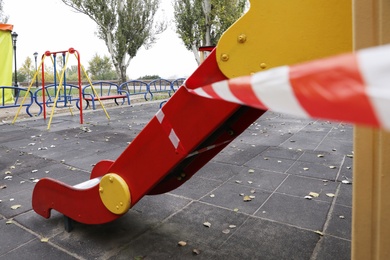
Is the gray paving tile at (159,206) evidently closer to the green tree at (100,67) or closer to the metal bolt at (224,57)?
the metal bolt at (224,57)

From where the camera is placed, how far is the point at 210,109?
1556 mm

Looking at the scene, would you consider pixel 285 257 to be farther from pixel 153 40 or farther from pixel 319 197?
pixel 153 40

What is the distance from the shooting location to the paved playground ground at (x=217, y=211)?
2.22 metres

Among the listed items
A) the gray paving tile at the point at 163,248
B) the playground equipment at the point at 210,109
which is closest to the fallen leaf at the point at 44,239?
the playground equipment at the point at 210,109

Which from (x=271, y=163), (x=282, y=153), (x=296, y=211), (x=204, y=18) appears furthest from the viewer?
(x=204, y=18)

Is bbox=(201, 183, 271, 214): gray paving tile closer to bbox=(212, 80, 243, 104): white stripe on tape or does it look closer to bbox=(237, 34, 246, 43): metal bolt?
bbox=(237, 34, 246, 43): metal bolt

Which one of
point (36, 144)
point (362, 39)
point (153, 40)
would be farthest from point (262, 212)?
point (153, 40)

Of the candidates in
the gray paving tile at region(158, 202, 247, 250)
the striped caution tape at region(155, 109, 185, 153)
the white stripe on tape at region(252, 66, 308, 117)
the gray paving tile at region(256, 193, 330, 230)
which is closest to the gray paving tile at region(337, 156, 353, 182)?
the gray paving tile at region(256, 193, 330, 230)

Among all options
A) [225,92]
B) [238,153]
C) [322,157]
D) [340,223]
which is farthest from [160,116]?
[322,157]

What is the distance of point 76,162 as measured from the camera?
14.8 feet

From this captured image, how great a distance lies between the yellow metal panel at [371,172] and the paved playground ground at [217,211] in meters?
1.00

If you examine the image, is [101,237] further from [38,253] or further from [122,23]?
[122,23]

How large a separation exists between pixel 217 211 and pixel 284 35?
186cm

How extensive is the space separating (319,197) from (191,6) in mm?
20517
